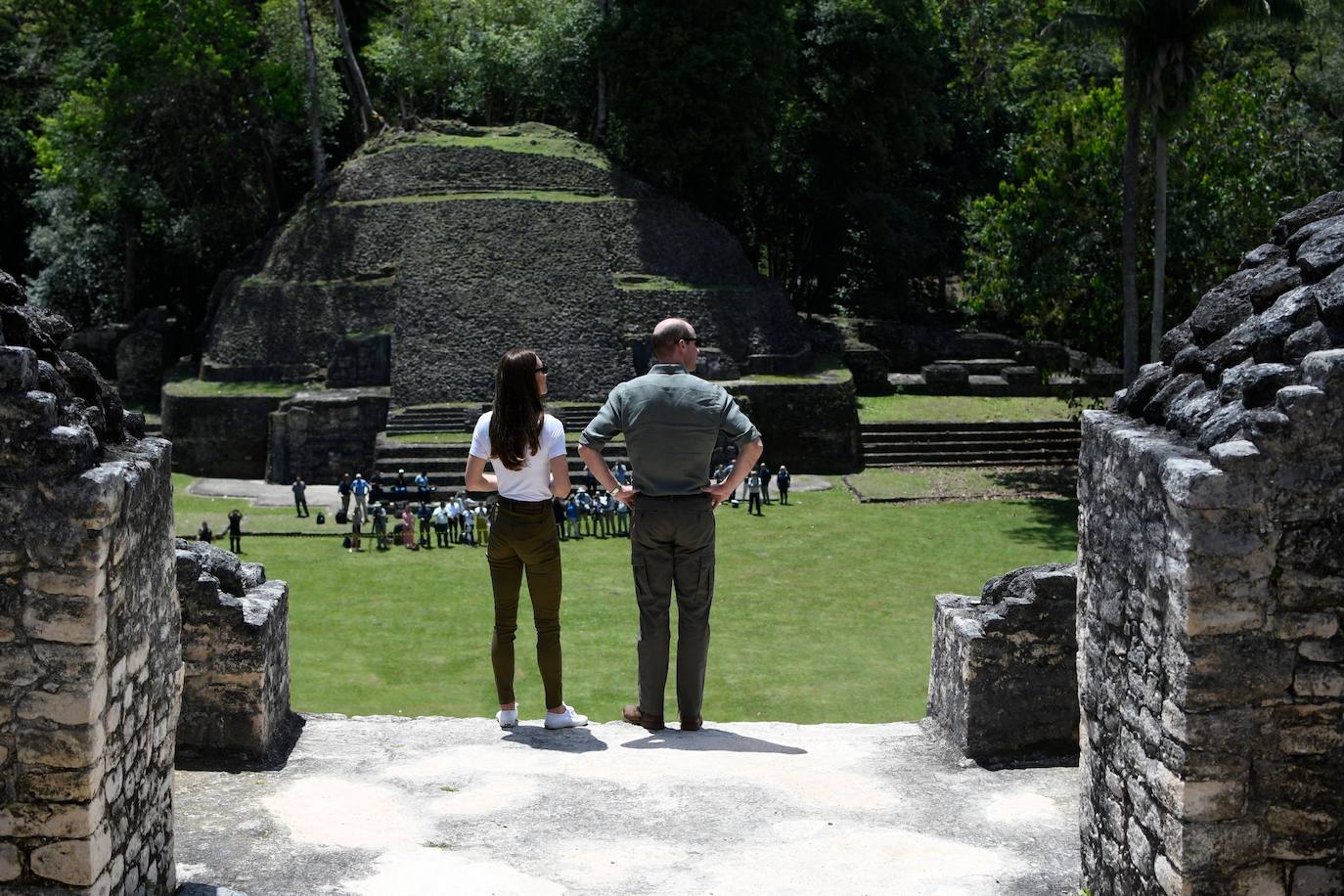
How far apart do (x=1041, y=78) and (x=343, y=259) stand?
789 inches

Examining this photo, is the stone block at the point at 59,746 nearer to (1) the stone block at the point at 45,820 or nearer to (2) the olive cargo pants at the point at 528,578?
(1) the stone block at the point at 45,820

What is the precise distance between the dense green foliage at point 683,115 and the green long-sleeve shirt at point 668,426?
21875 millimetres

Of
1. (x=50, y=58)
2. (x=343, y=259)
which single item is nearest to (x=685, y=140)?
(x=343, y=259)

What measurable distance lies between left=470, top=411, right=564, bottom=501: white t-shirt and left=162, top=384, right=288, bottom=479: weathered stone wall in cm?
2578

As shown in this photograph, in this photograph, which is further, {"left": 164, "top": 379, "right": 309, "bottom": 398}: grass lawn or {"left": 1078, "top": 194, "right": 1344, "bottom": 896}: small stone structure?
{"left": 164, "top": 379, "right": 309, "bottom": 398}: grass lawn

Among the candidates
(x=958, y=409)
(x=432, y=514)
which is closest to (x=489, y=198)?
(x=958, y=409)

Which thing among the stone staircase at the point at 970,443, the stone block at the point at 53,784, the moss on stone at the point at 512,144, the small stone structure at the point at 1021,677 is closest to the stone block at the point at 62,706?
the stone block at the point at 53,784

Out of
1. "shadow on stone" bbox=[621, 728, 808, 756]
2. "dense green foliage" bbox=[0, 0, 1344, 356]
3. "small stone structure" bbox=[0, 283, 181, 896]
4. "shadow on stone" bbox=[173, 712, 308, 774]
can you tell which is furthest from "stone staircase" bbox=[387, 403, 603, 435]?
"small stone structure" bbox=[0, 283, 181, 896]

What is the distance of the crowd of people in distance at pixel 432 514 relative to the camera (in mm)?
23562

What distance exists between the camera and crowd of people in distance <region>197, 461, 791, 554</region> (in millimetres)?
23562

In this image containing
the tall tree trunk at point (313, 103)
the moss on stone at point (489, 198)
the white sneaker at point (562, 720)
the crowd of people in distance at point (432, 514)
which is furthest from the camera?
the tall tree trunk at point (313, 103)

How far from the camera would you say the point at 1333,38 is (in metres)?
36.2

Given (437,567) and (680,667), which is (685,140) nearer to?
(437,567)

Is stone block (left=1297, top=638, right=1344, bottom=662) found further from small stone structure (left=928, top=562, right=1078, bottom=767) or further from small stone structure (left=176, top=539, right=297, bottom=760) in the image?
small stone structure (left=176, top=539, right=297, bottom=760)
